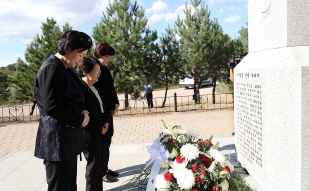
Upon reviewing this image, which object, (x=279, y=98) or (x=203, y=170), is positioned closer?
(x=279, y=98)

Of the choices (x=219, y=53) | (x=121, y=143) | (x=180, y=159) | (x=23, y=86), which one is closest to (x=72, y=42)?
(x=180, y=159)

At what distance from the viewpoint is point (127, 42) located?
11.9m

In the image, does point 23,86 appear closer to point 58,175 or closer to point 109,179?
point 109,179

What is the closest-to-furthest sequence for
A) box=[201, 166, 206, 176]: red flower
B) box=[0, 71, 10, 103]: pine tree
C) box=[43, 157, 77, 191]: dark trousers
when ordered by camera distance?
box=[43, 157, 77, 191]: dark trousers
box=[201, 166, 206, 176]: red flower
box=[0, 71, 10, 103]: pine tree

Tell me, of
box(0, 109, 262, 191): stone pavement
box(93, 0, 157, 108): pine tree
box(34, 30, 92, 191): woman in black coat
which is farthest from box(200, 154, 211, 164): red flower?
box(93, 0, 157, 108): pine tree

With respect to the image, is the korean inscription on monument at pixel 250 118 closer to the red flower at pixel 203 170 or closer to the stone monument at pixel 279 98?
the stone monument at pixel 279 98

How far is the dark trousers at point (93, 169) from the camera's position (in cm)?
272

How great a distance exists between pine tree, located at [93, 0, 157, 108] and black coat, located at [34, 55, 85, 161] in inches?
367

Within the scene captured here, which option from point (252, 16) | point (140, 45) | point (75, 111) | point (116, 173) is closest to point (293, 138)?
point (252, 16)

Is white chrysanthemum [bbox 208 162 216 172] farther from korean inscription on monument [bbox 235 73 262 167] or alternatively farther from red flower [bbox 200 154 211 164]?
korean inscription on monument [bbox 235 73 262 167]

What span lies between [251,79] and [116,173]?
2.29 metres

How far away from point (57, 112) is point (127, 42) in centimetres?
1026

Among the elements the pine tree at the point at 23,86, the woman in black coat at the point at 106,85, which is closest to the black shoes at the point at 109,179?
the woman in black coat at the point at 106,85

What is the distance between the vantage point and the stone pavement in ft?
12.0
